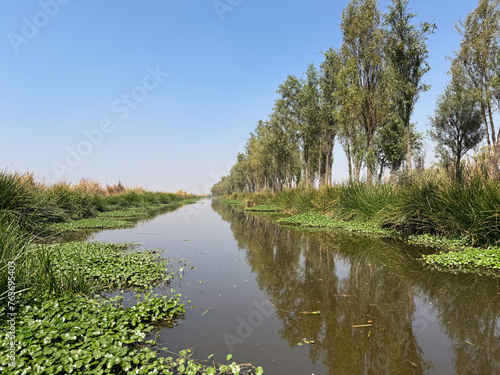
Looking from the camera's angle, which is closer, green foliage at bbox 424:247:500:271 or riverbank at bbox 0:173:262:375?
riverbank at bbox 0:173:262:375

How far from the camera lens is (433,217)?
9.38 meters

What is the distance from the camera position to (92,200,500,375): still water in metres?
2.96

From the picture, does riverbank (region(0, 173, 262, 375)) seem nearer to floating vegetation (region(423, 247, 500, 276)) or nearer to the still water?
the still water

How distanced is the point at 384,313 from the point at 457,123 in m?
36.1

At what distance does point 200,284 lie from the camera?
551 cm

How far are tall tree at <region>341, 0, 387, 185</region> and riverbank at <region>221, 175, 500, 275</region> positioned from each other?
6163 mm

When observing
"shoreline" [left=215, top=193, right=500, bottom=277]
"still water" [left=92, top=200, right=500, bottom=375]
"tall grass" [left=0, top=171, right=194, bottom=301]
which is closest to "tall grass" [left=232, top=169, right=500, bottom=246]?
"shoreline" [left=215, top=193, right=500, bottom=277]

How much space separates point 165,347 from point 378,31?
23.8m

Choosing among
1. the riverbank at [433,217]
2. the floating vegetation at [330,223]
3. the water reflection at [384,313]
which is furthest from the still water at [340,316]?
the floating vegetation at [330,223]

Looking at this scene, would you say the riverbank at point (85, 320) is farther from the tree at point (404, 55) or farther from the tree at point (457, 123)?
the tree at point (457, 123)

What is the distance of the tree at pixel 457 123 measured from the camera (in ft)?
95.8

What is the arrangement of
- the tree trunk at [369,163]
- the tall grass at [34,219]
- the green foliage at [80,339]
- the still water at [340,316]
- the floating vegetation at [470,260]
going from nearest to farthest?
1. the green foliage at [80,339]
2. the still water at [340,316]
3. the tall grass at [34,219]
4. the floating vegetation at [470,260]
5. the tree trunk at [369,163]

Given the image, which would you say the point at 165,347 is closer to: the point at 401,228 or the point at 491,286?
the point at 491,286

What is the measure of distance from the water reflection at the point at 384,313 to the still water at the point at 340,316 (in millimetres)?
15
